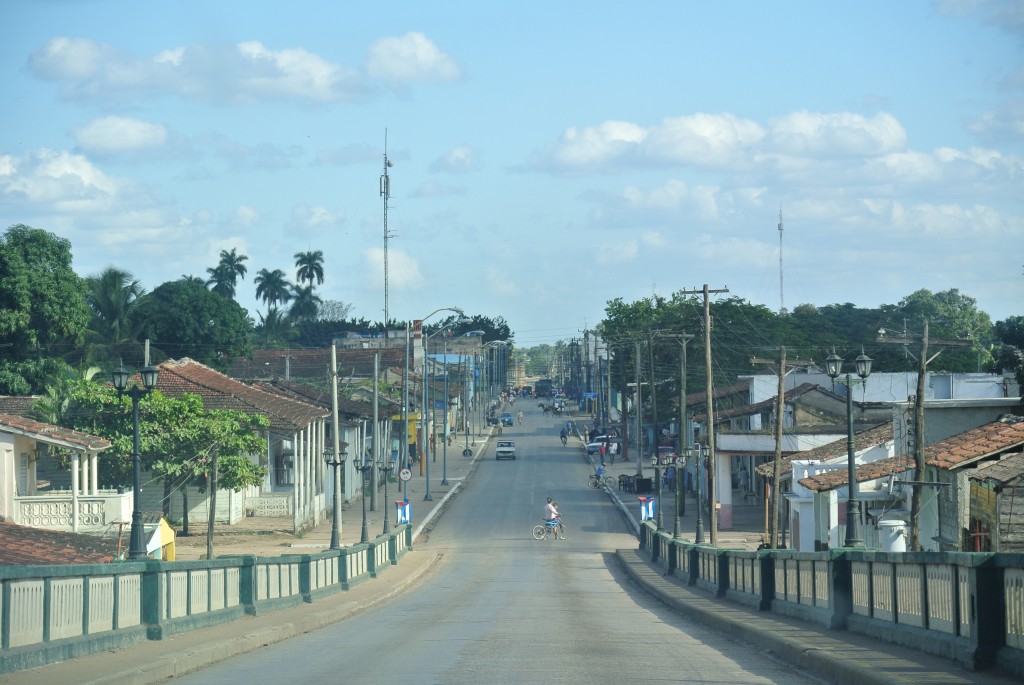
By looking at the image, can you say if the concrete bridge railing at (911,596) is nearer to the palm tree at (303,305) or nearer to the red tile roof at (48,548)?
the red tile roof at (48,548)

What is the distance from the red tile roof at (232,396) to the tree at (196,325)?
32381 millimetres

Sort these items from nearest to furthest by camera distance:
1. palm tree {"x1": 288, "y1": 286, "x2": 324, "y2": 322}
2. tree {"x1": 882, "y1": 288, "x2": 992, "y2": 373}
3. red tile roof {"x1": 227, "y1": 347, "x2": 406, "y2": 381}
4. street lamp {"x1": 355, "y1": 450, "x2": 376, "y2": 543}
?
street lamp {"x1": 355, "y1": 450, "x2": 376, "y2": 543} < red tile roof {"x1": 227, "y1": 347, "x2": 406, "y2": 381} < tree {"x1": 882, "y1": 288, "x2": 992, "y2": 373} < palm tree {"x1": 288, "y1": 286, "x2": 324, "y2": 322}

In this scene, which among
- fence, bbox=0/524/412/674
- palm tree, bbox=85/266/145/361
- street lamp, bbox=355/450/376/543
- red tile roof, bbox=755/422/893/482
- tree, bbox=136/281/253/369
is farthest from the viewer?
tree, bbox=136/281/253/369

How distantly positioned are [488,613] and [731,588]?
573cm

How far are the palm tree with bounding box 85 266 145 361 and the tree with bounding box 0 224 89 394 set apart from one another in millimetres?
18772

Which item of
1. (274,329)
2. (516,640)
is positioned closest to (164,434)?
(516,640)

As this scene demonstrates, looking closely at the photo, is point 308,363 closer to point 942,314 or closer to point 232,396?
point 232,396

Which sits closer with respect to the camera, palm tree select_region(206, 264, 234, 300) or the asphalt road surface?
the asphalt road surface

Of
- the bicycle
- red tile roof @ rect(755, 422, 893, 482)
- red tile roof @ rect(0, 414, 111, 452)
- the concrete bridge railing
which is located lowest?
the bicycle

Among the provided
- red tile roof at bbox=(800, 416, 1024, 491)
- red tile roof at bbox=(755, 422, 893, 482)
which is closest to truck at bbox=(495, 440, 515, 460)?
red tile roof at bbox=(755, 422, 893, 482)

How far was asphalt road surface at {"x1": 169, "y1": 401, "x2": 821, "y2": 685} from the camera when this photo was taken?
535 inches

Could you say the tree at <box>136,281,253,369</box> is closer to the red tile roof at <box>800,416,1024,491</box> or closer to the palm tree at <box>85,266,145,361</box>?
the palm tree at <box>85,266,145,361</box>

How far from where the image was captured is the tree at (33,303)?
202 feet

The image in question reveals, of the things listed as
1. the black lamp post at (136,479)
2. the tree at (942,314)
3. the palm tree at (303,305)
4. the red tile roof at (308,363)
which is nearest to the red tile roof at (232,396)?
the black lamp post at (136,479)
